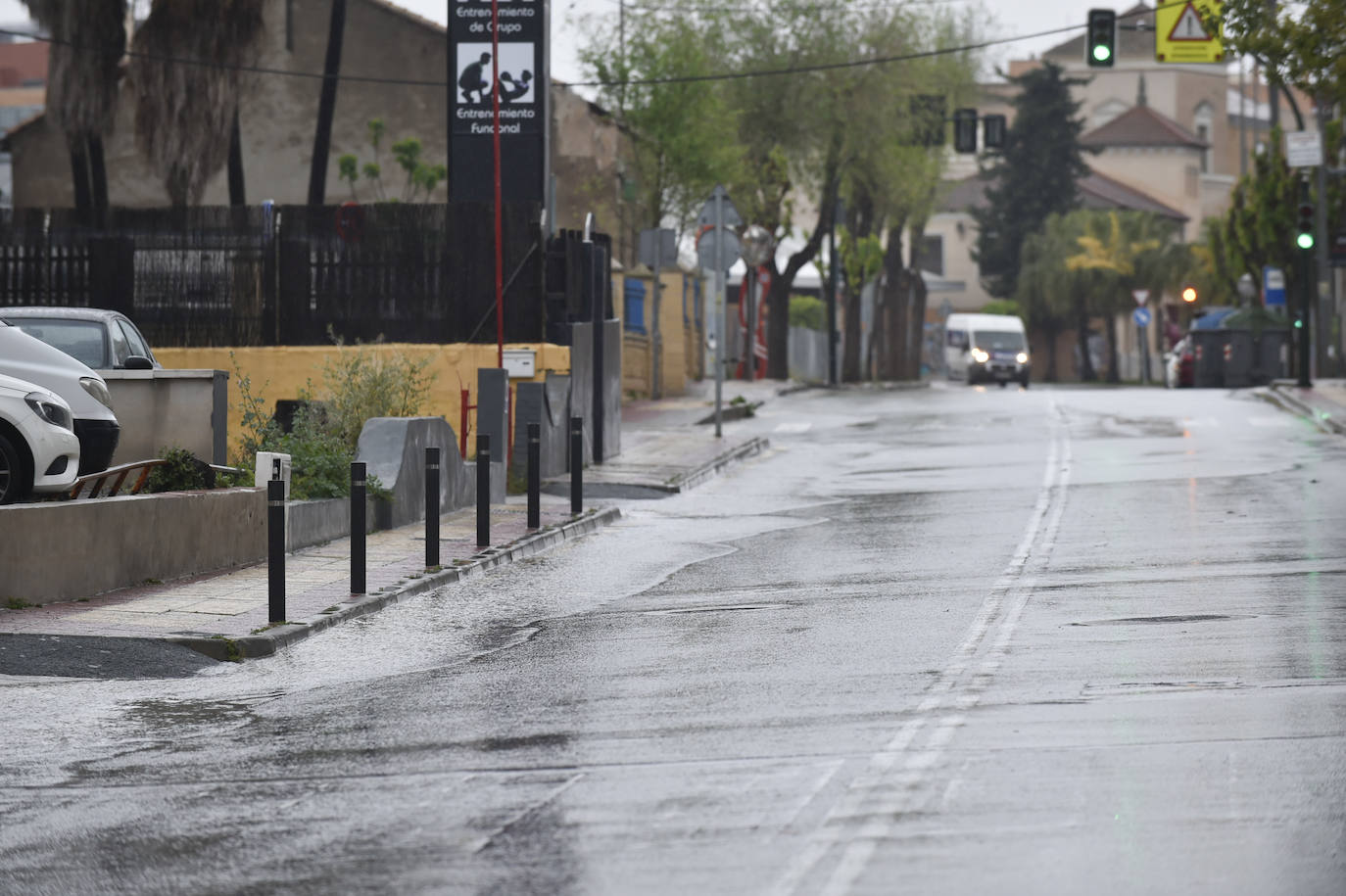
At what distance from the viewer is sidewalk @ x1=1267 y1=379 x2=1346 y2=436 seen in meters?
29.8

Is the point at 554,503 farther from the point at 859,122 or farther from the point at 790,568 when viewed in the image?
the point at 859,122

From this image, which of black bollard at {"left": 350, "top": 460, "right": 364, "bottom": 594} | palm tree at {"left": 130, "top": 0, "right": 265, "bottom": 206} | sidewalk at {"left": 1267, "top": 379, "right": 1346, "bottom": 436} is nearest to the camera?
black bollard at {"left": 350, "top": 460, "right": 364, "bottom": 594}

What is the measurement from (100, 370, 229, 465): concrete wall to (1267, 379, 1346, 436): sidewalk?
1687cm

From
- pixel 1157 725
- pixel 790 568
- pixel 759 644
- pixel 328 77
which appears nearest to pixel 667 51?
pixel 328 77

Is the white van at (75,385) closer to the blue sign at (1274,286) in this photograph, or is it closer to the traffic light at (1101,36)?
the traffic light at (1101,36)

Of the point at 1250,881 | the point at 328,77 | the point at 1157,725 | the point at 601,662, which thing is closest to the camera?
the point at 1250,881

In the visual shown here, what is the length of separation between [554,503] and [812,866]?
572 inches

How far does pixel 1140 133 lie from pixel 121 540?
101845mm

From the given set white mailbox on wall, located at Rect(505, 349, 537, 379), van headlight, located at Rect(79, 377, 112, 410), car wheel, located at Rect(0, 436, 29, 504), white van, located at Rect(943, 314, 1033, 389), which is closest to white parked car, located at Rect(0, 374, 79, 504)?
car wheel, located at Rect(0, 436, 29, 504)

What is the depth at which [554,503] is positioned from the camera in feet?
67.9

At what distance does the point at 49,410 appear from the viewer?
13.8m

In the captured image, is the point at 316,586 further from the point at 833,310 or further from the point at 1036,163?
the point at 1036,163

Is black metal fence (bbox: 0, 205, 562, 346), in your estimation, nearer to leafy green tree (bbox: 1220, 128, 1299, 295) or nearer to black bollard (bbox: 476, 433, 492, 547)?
black bollard (bbox: 476, 433, 492, 547)

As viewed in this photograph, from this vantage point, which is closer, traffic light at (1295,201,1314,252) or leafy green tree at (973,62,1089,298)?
traffic light at (1295,201,1314,252)
